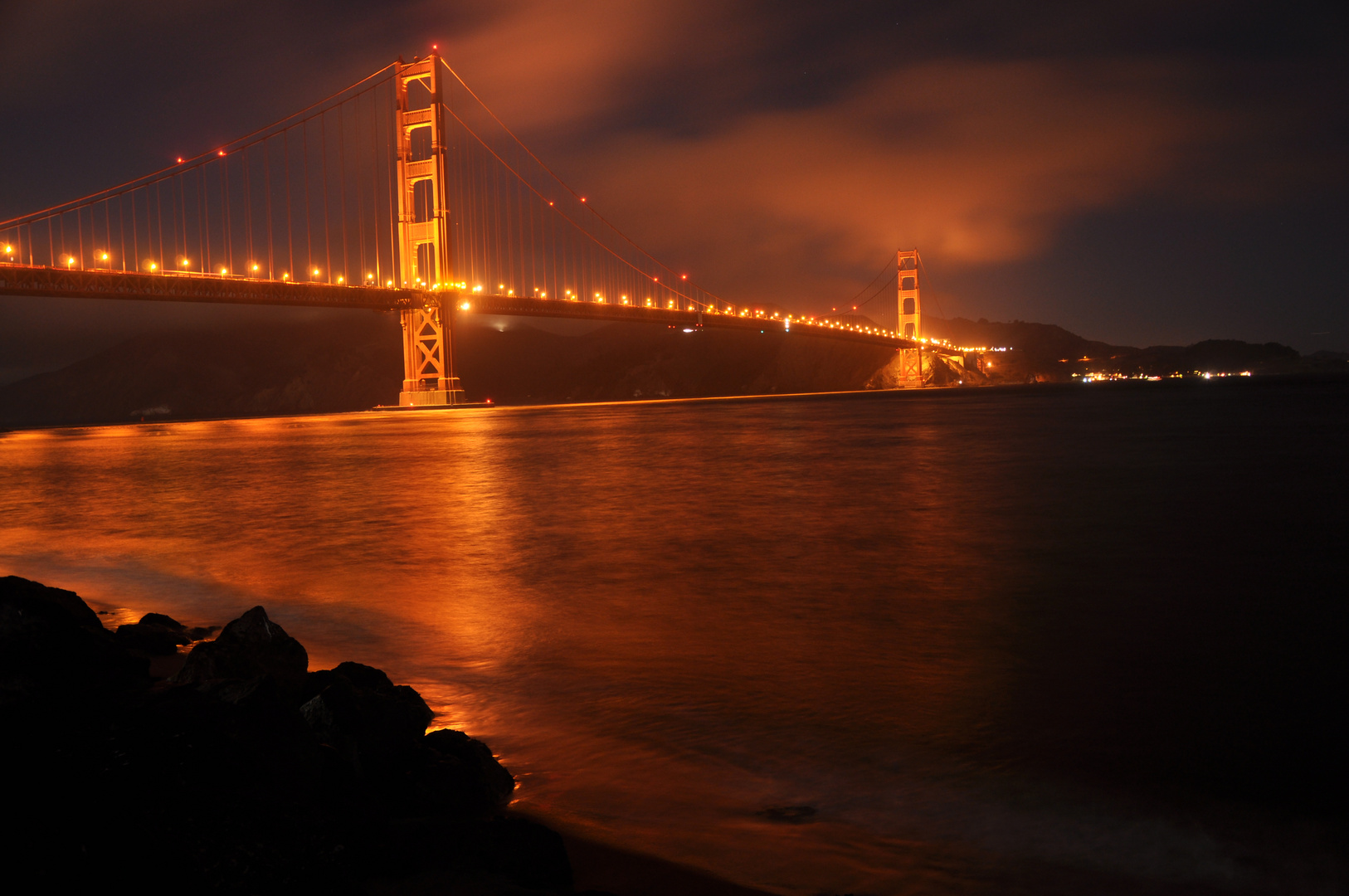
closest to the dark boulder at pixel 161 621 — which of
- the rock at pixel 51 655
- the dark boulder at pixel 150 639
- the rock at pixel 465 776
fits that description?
the dark boulder at pixel 150 639

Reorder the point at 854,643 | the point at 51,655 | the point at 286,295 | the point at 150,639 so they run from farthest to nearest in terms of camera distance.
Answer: the point at 286,295 → the point at 854,643 → the point at 150,639 → the point at 51,655

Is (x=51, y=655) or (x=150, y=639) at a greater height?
(x=51, y=655)

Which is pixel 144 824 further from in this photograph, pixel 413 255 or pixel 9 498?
pixel 413 255

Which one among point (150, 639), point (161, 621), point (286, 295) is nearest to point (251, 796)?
point (150, 639)

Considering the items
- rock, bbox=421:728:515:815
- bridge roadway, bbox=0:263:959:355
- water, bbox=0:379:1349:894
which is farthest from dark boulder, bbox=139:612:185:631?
bridge roadway, bbox=0:263:959:355

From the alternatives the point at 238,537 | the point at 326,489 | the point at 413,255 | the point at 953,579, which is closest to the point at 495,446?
the point at 326,489

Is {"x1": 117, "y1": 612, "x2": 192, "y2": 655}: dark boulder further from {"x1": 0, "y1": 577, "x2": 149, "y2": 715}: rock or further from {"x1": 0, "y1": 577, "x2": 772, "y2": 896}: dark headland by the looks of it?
{"x1": 0, "y1": 577, "x2": 772, "y2": 896}: dark headland

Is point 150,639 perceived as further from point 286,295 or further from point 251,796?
point 286,295
